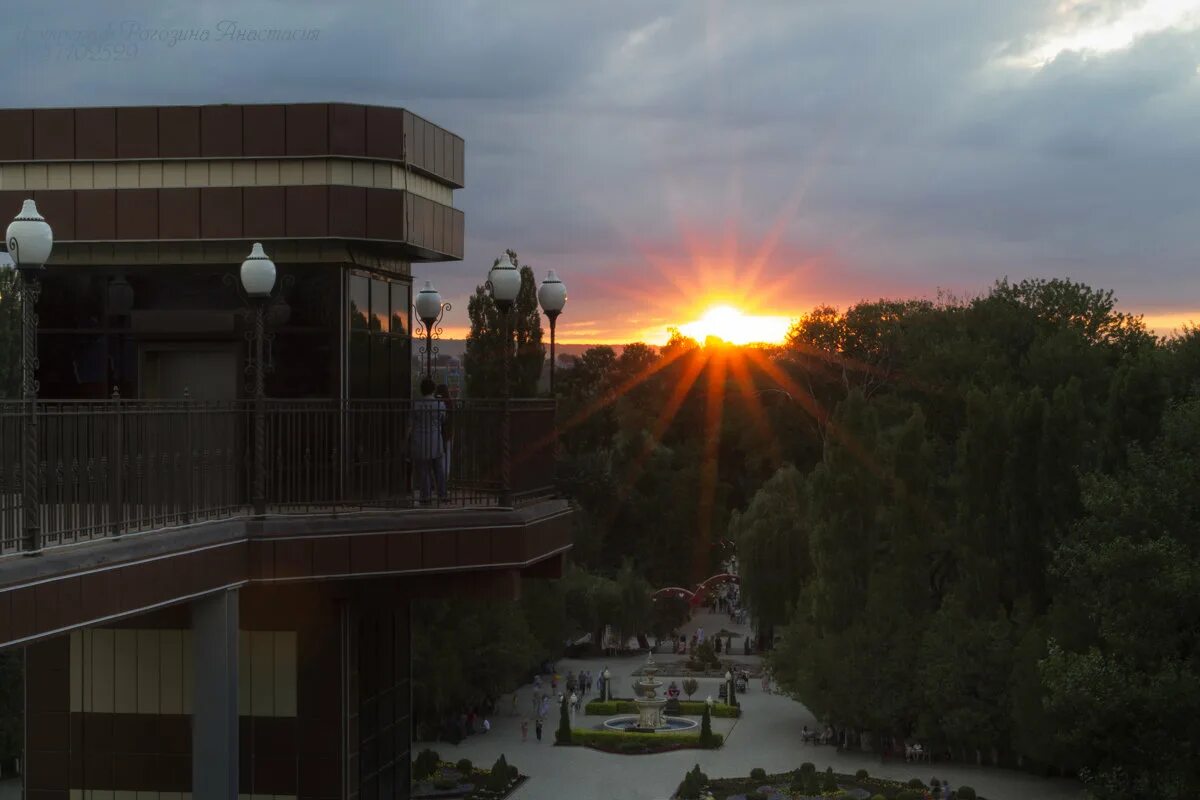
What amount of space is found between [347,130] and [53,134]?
3165 mm

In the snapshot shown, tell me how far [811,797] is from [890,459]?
12.2m

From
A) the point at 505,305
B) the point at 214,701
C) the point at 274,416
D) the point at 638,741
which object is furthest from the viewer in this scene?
the point at 638,741

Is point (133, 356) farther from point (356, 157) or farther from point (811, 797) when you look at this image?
point (811, 797)

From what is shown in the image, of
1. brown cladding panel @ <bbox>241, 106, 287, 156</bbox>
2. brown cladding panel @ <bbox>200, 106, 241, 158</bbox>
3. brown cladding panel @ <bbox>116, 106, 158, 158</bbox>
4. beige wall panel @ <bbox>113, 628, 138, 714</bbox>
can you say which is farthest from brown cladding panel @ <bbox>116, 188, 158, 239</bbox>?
beige wall panel @ <bbox>113, 628, 138, 714</bbox>

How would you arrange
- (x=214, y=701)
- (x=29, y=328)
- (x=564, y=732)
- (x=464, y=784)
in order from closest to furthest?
(x=29, y=328)
(x=214, y=701)
(x=464, y=784)
(x=564, y=732)

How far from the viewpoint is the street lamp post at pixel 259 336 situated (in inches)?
555

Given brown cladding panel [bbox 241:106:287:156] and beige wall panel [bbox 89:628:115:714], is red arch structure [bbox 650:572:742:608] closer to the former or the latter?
beige wall panel [bbox 89:628:115:714]

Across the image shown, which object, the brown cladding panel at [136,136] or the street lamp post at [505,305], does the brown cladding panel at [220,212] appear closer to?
the brown cladding panel at [136,136]

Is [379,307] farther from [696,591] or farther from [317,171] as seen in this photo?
[696,591]

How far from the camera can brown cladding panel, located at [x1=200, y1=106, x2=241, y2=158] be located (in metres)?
16.7

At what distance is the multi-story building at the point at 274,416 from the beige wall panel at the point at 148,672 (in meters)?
0.02

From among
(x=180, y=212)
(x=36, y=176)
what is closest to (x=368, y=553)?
(x=180, y=212)

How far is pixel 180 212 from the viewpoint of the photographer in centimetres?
1664

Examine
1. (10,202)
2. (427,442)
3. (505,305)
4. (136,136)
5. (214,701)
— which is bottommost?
(214,701)
